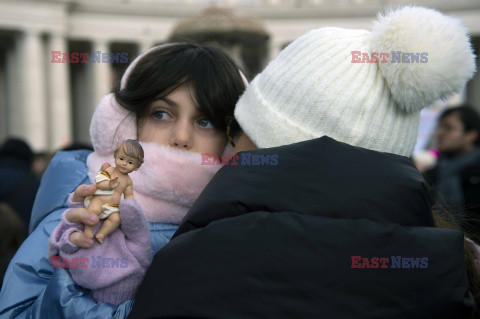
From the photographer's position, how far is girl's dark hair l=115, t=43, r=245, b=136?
2.23 metres

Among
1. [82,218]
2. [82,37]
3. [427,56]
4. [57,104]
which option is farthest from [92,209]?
[82,37]

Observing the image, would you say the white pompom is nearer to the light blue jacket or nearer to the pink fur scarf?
the pink fur scarf

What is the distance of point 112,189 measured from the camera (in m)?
1.44

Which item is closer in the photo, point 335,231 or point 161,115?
point 335,231

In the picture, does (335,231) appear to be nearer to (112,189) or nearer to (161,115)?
(112,189)

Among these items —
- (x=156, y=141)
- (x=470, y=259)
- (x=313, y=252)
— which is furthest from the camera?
(x=156, y=141)

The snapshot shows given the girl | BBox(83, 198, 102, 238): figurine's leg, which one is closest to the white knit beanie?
the girl

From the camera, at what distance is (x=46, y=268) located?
5.85ft

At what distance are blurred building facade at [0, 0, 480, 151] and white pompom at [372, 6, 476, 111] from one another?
19.8 meters

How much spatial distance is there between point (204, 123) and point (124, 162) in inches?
34.3

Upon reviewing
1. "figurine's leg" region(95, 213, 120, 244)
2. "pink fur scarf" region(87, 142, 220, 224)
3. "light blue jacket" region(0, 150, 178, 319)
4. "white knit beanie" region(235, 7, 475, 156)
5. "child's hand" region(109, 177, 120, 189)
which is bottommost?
"light blue jacket" region(0, 150, 178, 319)

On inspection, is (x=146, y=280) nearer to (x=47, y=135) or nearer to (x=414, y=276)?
(x=414, y=276)

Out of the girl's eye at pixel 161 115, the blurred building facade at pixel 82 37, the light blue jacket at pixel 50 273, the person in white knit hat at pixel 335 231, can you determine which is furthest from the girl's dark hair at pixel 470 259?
the blurred building facade at pixel 82 37

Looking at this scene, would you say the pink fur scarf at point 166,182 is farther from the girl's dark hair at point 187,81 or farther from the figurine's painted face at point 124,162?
the figurine's painted face at point 124,162
